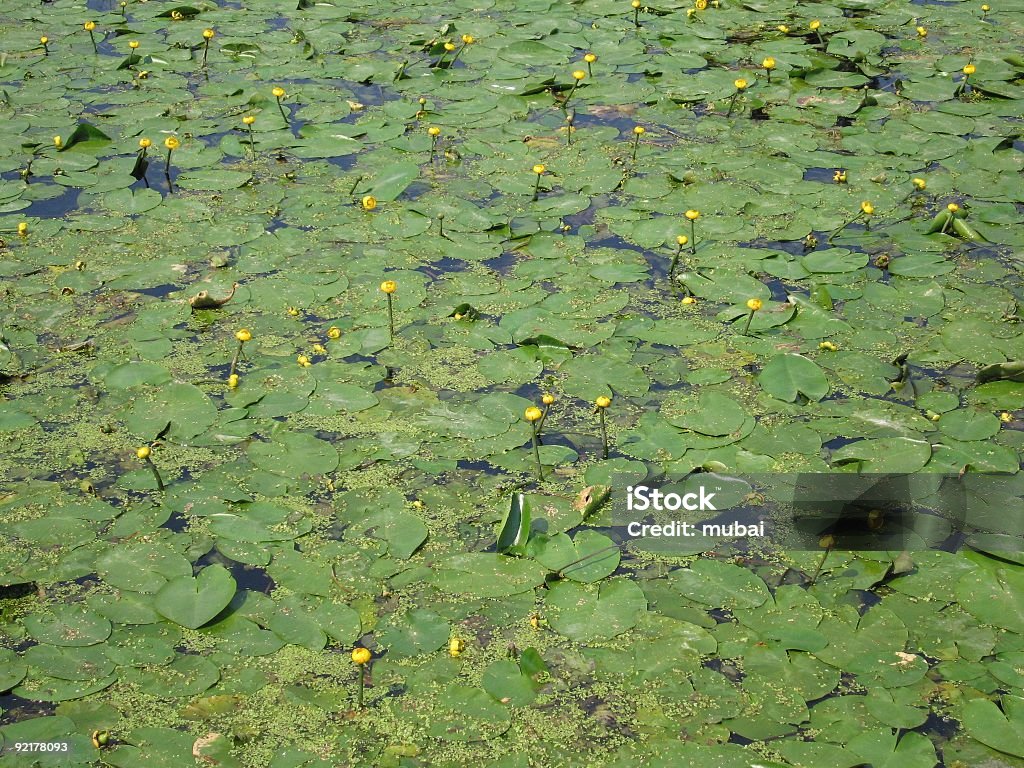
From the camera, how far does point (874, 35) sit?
6.70 meters

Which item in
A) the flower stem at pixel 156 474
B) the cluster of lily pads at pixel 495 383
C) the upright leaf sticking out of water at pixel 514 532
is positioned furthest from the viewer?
the flower stem at pixel 156 474

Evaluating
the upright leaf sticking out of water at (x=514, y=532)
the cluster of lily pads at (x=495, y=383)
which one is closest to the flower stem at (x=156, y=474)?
the cluster of lily pads at (x=495, y=383)

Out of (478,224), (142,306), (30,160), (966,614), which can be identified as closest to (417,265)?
(478,224)

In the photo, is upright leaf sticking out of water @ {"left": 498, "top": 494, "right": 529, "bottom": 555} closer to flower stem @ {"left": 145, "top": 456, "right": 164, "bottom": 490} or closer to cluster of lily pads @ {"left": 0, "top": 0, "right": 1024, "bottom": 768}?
cluster of lily pads @ {"left": 0, "top": 0, "right": 1024, "bottom": 768}

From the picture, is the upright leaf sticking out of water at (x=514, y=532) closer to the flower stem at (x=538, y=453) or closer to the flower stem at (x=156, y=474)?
the flower stem at (x=538, y=453)

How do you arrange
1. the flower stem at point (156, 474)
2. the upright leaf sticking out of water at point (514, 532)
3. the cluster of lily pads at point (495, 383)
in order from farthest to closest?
the flower stem at point (156, 474) → the upright leaf sticking out of water at point (514, 532) → the cluster of lily pads at point (495, 383)

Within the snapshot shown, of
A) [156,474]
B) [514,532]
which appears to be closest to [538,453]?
[514,532]

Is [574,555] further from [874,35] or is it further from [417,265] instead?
[874,35]

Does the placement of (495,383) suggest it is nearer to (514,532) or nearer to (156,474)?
Answer: (514,532)

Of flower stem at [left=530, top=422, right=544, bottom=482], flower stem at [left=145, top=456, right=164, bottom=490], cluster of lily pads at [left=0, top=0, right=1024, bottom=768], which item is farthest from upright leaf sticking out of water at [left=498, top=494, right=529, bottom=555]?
flower stem at [left=145, top=456, right=164, bottom=490]

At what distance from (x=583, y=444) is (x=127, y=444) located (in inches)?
64.2

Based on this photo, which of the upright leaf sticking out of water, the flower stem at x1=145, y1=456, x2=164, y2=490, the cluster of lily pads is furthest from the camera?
the flower stem at x1=145, y1=456, x2=164, y2=490

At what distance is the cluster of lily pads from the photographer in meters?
2.87

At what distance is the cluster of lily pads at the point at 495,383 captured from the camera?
9.42ft
